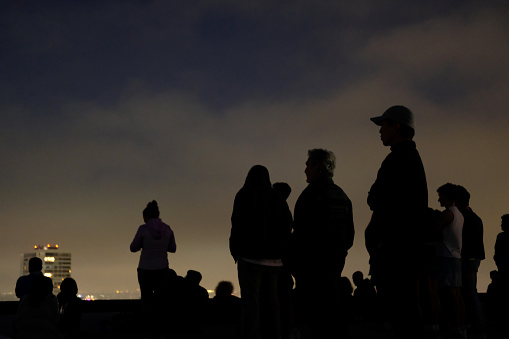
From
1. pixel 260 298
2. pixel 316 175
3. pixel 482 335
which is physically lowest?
pixel 482 335

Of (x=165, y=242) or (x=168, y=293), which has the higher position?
(x=165, y=242)

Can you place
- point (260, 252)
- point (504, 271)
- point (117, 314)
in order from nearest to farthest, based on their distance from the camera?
point (260, 252), point (504, 271), point (117, 314)

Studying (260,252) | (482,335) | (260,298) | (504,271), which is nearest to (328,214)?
(260,252)

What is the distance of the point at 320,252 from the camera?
4.29 m

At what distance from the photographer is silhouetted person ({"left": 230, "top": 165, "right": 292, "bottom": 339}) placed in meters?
5.77

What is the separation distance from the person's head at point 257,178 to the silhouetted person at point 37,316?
7.74 ft

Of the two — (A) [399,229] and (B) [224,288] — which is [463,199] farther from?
(B) [224,288]

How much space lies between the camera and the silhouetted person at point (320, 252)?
13.7 ft

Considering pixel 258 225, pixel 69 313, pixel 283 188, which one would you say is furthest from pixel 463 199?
pixel 69 313

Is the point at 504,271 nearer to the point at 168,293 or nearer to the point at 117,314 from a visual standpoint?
the point at 168,293

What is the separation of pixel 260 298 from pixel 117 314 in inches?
225

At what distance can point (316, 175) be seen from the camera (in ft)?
15.5

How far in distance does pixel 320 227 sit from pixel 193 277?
6.51 metres

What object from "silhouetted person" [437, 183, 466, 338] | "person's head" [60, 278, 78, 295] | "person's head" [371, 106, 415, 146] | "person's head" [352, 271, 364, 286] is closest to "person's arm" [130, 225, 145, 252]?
"person's head" [60, 278, 78, 295]
